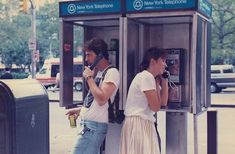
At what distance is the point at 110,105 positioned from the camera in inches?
160

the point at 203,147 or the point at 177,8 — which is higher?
the point at 177,8

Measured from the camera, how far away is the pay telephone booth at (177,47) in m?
4.46

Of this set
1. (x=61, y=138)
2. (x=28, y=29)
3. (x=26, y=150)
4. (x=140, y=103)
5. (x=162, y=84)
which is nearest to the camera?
(x=26, y=150)

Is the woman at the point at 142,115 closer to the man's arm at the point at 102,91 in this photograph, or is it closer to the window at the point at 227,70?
the man's arm at the point at 102,91

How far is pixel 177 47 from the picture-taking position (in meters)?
5.16

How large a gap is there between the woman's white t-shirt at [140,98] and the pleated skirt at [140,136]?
50mm

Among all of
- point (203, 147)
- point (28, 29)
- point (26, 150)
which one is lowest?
point (203, 147)

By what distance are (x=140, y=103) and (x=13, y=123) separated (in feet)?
3.81

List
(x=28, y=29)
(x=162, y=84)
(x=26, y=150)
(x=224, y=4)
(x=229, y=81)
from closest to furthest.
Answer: (x=26, y=150)
(x=162, y=84)
(x=229, y=81)
(x=224, y=4)
(x=28, y=29)

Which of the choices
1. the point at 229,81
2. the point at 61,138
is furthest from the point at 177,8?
the point at 229,81

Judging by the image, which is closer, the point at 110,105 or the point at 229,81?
the point at 110,105

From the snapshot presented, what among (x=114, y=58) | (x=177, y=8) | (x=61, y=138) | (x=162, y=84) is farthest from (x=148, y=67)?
(x=61, y=138)

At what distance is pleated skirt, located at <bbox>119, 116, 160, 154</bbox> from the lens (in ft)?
13.0

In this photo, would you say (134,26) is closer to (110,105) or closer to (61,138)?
(110,105)
